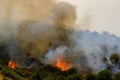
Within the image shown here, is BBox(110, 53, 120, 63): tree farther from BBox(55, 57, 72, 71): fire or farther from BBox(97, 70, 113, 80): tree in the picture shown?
BBox(97, 70, 113, 80): tree

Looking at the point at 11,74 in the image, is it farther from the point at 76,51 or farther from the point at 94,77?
the point at 76,51

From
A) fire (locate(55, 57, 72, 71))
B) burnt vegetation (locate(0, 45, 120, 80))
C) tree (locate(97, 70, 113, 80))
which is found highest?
fire (locate(55, 57, 72, 71))

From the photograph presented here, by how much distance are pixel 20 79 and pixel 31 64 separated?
44365 millimetres

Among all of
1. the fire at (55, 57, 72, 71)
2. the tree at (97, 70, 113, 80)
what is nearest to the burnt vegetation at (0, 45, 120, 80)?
the tree at (97, 70, 113, 80)

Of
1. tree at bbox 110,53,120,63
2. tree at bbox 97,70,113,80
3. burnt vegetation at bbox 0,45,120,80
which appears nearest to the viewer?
tree at bbox 97,70,113,80

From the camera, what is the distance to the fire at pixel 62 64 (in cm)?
17612

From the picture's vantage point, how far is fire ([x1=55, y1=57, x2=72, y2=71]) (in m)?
176

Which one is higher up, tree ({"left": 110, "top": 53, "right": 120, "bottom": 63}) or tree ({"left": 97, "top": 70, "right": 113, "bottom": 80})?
tree ({"left": 110, "top": 53, "right": 120, "bottom": 63})

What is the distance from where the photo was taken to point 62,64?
179 metres

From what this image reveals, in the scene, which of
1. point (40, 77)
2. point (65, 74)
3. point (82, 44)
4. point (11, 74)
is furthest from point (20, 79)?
point (82, 44)

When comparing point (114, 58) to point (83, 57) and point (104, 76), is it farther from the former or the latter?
point (104, 76)

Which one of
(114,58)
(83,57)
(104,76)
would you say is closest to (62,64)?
(83,57)

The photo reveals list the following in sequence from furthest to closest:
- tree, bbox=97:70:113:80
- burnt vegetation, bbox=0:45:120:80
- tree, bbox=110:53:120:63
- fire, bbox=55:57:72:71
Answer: tree, bbox=110:53:120:63
fire, bbox=55:57:72:71
burnt vegetation, bbox=0:45:120:80
tree, bbox=97:70:113:80

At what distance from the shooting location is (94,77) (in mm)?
151125
